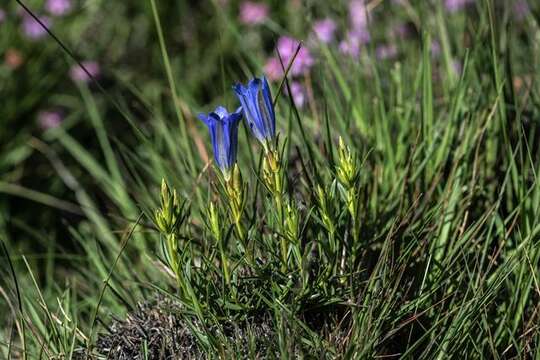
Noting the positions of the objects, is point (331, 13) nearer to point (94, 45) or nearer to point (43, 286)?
point (94, 45)

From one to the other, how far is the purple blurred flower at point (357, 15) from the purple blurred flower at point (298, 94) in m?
0.71

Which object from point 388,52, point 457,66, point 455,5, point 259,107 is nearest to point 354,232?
point 259,107

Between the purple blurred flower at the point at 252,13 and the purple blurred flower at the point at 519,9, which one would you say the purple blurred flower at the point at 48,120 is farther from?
the purple blurred flower at the point at 519,9

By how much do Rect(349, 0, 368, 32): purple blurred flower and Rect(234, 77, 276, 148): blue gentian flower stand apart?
7.24ft

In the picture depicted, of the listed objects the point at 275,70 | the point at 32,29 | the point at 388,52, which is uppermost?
the point at 32,29

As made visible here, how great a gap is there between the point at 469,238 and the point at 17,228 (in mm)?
2450

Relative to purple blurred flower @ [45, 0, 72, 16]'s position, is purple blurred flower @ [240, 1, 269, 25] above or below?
below

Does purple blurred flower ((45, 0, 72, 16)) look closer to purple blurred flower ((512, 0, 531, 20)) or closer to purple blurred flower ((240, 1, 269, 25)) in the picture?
purple blurred flower ((240, 1, 269, 25))

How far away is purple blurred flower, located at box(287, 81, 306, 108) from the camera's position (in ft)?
10.4

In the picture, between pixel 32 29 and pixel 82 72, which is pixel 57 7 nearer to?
pixel 32 29

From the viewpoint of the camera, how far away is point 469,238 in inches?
88.4

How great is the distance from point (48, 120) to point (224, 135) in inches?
101

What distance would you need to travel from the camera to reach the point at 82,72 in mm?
4188

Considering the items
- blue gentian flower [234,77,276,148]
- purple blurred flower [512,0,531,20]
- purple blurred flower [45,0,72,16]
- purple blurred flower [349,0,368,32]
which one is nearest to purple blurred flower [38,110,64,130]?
purple blurred flower [45,0,72,16]
